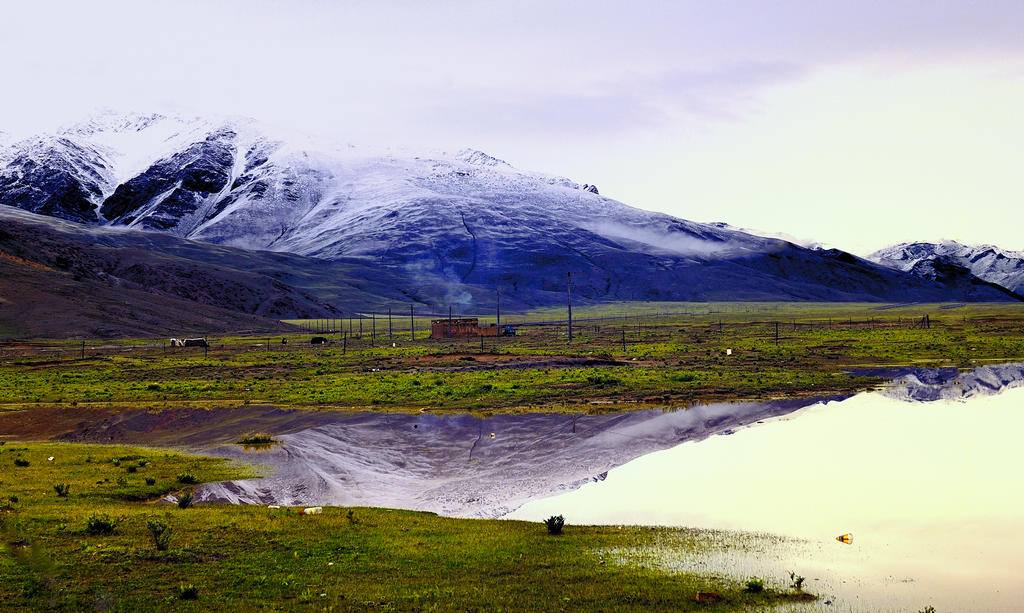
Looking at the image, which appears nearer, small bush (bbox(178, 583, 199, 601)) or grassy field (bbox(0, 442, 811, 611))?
grassy field (bbox(0, 442, 811, 611))

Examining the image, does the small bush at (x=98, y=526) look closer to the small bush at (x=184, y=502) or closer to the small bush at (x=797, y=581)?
the small bush at (x=184, y=502)

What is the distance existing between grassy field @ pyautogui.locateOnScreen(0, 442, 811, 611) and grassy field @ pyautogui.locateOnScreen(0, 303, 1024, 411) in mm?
25501

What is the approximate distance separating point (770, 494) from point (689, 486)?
2.77 meters

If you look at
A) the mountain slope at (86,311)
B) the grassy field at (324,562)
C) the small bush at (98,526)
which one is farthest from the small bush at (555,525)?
the mountain slope at (86,311)

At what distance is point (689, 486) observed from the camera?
27812 mm

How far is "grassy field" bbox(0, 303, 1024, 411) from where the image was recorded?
52.2 meters

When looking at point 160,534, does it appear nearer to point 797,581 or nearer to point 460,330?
point 797,581

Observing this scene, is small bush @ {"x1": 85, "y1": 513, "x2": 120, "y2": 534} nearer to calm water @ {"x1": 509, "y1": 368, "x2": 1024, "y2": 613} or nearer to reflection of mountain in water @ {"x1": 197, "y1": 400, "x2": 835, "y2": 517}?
reflection of mountain in water @ {"x1": 197, "y1": 400, "x2": 835, "y2": 517}

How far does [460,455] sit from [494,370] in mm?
34113

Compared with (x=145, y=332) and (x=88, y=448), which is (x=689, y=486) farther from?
Result: (x=145, y=332)

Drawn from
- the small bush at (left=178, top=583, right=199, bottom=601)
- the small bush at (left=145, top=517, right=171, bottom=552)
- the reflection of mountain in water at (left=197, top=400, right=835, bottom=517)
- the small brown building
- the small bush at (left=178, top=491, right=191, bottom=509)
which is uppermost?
the small brown building

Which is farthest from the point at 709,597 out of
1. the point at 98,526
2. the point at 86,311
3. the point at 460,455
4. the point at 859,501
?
the point at 86,311

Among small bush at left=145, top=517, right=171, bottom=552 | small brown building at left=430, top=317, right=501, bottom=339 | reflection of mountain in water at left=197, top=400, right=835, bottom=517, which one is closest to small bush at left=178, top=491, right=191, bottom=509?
reflection of mountain in water at left=197, top=400, right=835, bottom=517

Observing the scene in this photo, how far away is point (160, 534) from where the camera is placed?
19812mm
